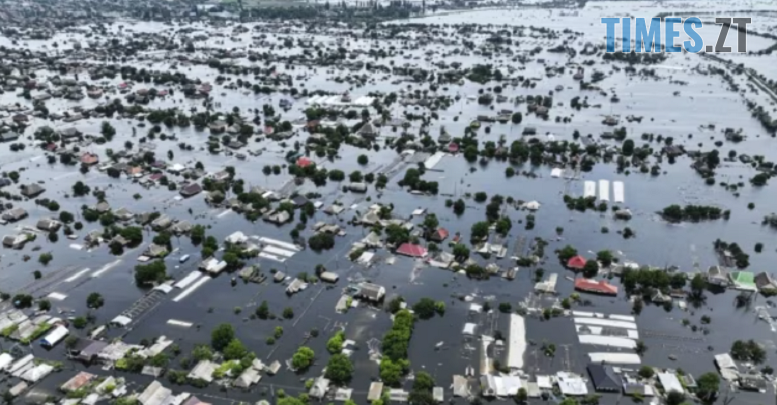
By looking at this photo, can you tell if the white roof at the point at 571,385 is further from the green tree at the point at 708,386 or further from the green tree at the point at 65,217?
the green tree at the point at 65,217


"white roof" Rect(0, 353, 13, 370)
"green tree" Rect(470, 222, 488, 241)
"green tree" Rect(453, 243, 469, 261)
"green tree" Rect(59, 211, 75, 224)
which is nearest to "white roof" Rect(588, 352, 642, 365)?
"green tree" Rect(453, 243, 469, 261)

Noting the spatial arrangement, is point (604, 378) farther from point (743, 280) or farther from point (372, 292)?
point (743, 280)

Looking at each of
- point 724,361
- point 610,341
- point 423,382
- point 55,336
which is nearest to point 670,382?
point 610,341

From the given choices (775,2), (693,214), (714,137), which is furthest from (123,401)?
(775,2)

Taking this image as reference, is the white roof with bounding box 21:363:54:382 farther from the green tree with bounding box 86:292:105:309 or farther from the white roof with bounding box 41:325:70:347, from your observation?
the green tree with bounding box 86:292:105:309

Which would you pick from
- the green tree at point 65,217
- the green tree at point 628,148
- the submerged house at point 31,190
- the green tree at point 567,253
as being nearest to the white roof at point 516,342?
the green tree at point 567,253

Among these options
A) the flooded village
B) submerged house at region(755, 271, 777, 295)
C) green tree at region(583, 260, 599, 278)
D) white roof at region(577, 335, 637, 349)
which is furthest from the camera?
green tree at region(583, 260, 599, 278)
